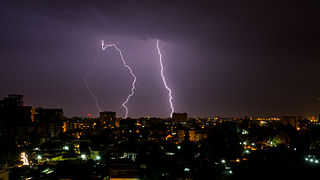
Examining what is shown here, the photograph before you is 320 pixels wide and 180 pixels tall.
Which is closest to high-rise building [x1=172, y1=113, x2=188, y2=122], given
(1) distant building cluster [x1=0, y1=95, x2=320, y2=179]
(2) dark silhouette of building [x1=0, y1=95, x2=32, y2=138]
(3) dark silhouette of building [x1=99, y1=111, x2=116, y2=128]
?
(3) dark silhouette of building [x1=99, y1=111, x2=116, y2=128]

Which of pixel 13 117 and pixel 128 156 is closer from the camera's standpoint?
pixel 128 156

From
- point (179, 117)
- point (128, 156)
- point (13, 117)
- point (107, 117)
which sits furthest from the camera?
point (179, 117)

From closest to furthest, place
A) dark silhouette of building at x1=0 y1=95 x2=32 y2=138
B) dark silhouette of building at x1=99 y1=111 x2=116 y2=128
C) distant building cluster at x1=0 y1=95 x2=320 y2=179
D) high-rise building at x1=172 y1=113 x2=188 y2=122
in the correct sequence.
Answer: distant building cluster at x1=0 y1=95 x2=320 y2=179 → dark silhouette of building at x1=0 y1=95 x2=32 y2=138 → dark silhouette of building at x1=99 y1=111 x2=116 y2=128 → high-rise building at x1=172 y1=113 x2=188 y2=122

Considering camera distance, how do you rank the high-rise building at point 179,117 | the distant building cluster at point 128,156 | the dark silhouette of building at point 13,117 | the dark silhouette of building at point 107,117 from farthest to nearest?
the high-rise building at point 179,117, the dark silhouette of building at point 107,117, the dark silhouette of building at point 13,117, the distant building cluster at point 128,156

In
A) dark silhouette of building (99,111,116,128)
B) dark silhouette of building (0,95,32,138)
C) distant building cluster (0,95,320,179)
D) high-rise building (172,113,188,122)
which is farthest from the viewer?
high-rise building (172,113,188,122)

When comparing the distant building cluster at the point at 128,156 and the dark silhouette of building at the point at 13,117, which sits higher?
the dark silhouette of building at the point at 13,117

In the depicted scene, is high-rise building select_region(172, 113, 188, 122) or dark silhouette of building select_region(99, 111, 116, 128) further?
high-rise building select_region(172, 113, 188, 122)

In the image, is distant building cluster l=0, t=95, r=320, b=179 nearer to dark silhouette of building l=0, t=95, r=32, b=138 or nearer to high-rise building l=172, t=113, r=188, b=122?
dark silhouette of building l=0, t=95, r=32, b=138

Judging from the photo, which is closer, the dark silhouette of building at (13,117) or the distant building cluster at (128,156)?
the distant building cluster at (128,156)

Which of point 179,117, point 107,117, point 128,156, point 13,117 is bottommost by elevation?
point 128,156

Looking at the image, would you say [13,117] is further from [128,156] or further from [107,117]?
[107,117]

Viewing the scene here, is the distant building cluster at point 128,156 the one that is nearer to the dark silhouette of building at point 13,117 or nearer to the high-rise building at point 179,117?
the dark silhouette of building at point 13,117

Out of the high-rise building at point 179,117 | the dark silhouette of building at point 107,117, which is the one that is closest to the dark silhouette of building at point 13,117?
the dark silhouette of building at point 107,117

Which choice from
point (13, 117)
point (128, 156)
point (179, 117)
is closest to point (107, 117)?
point (179, 117)
